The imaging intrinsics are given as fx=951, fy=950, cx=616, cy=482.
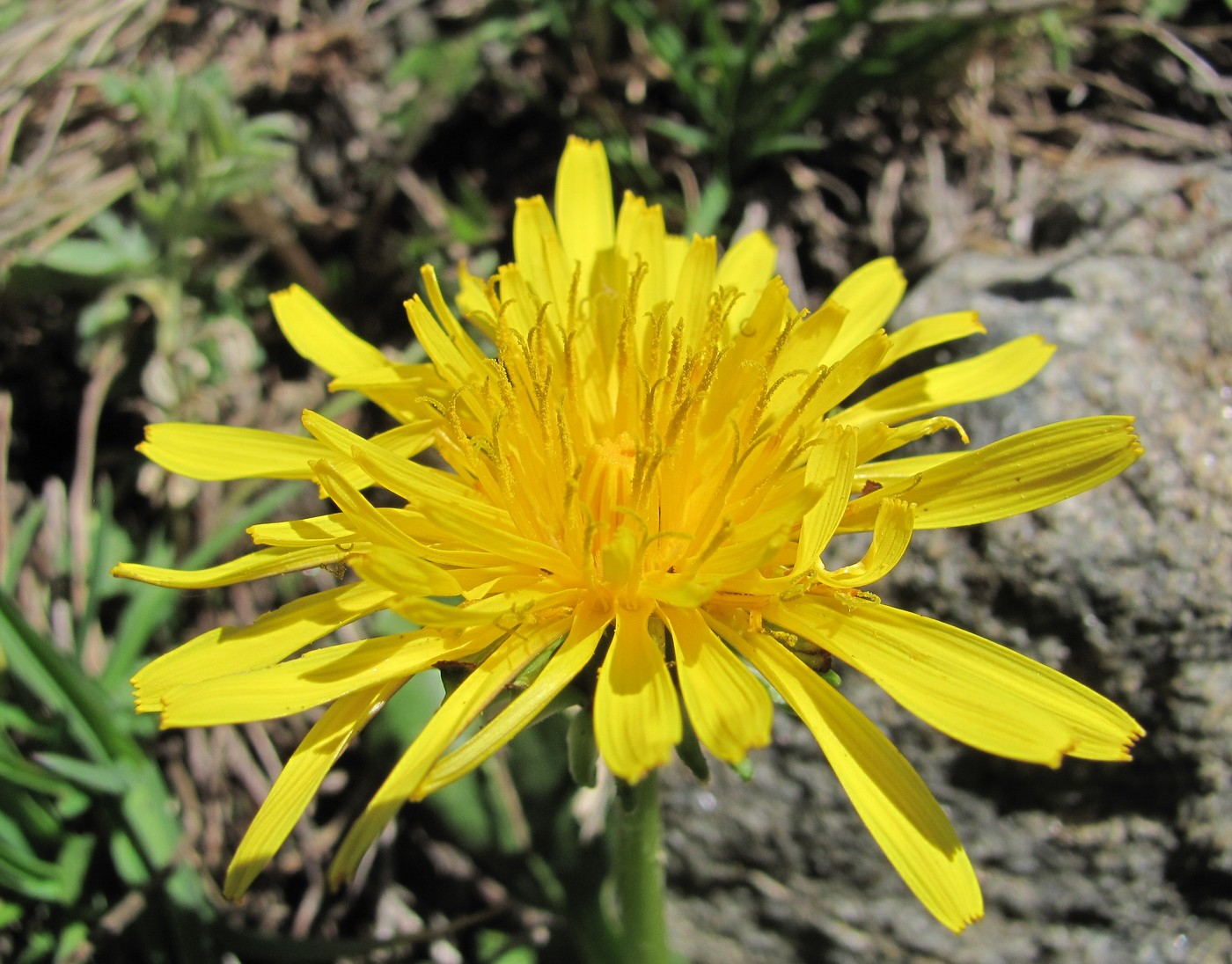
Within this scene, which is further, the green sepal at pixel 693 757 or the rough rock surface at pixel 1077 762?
the rough rock surface at pixel 1077 762

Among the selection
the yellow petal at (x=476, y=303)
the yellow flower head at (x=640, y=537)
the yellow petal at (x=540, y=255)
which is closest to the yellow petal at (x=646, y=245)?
the yellow flower head at (x=640, y=537)

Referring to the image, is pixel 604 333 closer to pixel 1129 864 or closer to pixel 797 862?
pixel 797 862

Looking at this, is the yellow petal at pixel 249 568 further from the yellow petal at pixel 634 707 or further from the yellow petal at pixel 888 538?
the yellow petal at pixel 888 538

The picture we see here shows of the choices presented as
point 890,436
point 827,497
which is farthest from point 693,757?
point 890,436

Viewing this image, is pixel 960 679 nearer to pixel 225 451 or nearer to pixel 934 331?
pixel 934 331

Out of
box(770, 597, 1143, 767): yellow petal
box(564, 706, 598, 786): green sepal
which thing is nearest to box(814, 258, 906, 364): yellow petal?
box(770, 597, 1143, 767): yellow petal

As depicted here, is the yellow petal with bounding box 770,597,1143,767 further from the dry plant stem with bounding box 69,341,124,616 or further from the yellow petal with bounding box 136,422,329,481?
the dry plant stem with bounding box 69,341,124,616

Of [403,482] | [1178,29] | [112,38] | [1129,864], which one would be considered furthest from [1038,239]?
[112,38]
